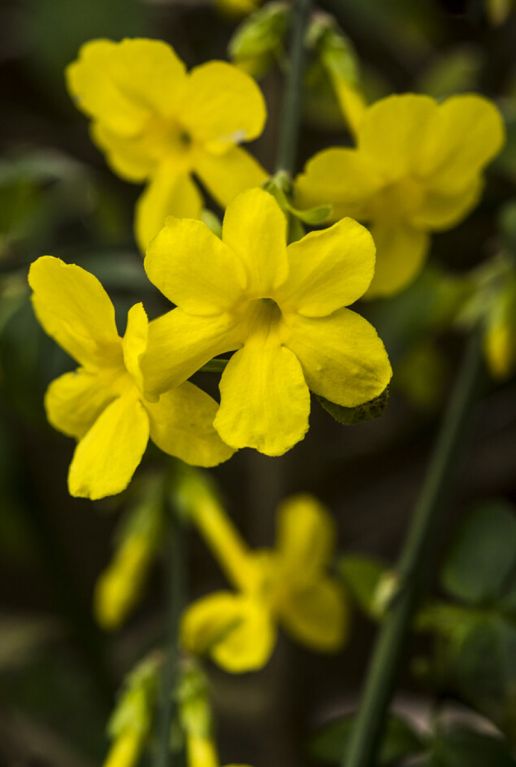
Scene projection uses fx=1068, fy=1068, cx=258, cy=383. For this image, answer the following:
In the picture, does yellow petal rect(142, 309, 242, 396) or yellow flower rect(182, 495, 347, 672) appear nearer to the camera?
yellow petal rect(142, 309, 242, 396)

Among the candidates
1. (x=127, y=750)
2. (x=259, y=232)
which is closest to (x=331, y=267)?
(x=259, y=232)

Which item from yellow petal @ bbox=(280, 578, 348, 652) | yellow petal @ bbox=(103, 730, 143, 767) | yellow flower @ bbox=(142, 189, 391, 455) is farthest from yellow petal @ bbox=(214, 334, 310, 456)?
yellow petal @ bbox=(280, 578, 348, 652)

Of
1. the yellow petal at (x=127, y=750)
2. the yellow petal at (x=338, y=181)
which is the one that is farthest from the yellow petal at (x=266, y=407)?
the yellow petal at (x=127, y=750)

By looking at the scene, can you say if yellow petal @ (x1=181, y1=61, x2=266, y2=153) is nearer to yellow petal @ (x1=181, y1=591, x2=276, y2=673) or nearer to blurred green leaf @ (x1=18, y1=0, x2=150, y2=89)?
yellow petal @ (x1=181, y1=591, x2=276, y2=673)

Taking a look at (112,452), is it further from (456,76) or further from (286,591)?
(456,76)

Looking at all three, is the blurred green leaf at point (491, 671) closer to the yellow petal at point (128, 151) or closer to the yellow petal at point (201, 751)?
the yellow petal at point (201, 751)

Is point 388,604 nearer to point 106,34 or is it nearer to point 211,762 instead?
point 211,762
